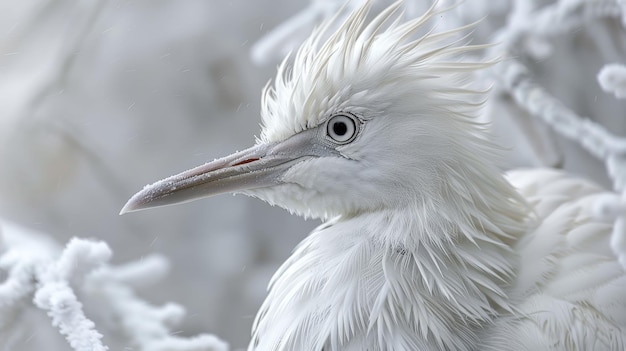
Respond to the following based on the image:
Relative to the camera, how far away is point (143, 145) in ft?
7.72

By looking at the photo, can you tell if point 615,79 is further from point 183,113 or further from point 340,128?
point 183,113

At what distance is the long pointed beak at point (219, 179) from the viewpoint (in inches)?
46.5

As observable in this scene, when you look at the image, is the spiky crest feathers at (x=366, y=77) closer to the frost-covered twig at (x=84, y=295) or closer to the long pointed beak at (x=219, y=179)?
the long pointed beak at (x=219, y=179)

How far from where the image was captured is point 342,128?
1.19 m

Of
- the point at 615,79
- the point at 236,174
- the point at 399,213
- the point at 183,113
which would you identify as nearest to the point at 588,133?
the point at 615,79

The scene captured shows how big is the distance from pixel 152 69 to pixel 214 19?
0.26 metres

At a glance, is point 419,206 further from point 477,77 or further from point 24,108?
point 24,108

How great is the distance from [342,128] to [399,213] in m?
0.17

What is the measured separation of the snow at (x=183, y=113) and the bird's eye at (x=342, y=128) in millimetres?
683

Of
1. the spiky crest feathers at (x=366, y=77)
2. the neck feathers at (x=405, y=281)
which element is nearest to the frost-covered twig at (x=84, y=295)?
the neck feathers at (x=405, y=281)

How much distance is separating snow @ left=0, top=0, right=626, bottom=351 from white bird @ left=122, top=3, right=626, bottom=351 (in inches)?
24.0

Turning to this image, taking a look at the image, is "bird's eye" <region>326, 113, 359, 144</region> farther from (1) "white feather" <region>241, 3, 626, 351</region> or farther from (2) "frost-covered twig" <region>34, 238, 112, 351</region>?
(2) "frost-covered twig" <region>34, 238, 112, 351</region>

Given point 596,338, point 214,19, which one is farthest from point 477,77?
point 214,19

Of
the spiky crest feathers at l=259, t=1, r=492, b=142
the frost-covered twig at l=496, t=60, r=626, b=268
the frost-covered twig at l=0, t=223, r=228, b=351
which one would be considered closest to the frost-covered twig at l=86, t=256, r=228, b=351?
the frost-covered twig at l=0, t=223, r=228, b=351
